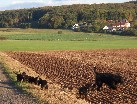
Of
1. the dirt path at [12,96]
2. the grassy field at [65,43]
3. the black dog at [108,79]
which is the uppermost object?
the black dog at [108,79]

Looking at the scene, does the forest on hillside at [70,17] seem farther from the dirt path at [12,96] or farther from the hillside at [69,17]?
the dirt path at [12,96]

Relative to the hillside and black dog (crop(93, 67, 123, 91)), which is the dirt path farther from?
the hillside

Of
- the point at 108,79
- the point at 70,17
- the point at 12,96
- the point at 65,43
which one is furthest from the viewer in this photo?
the point at 70,17

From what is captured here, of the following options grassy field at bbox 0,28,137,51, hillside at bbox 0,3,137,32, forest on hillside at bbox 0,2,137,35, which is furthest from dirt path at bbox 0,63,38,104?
hillside at bbox 0,3,137,32

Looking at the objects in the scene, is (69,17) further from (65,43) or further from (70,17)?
(65,43)

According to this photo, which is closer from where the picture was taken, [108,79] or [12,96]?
[12,96]

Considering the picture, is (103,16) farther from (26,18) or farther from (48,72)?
(48,72)

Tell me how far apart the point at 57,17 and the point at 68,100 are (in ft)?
428

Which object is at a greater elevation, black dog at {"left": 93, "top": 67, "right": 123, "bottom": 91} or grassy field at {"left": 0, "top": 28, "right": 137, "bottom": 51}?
black dog at {"left": 93, "top": 67, "right": 123, "bottom": 91}

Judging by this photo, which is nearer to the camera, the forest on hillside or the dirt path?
the dirt path

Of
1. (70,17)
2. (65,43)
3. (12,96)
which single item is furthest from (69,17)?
(12,96)

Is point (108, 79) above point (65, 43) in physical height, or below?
above

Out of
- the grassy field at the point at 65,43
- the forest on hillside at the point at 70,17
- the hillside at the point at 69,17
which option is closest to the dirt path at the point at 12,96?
the grassy field at the point at 65,43

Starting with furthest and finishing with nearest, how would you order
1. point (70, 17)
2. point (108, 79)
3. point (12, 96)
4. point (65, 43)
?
point (70, 17) → point (65, 43) → point (108, 79) → point (12, 96)
